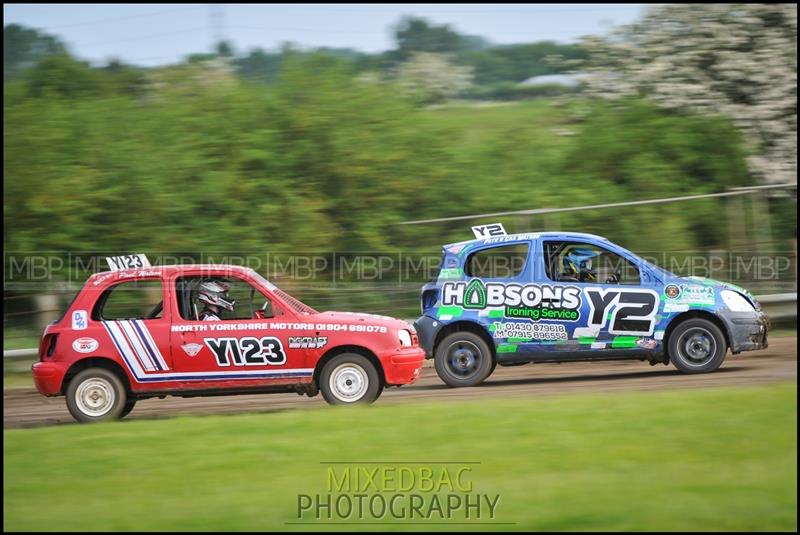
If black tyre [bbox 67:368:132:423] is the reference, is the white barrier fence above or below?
above

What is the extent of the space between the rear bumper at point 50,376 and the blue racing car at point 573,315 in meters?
4.47

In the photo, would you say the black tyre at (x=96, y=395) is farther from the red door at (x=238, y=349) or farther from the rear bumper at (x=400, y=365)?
the rear bumper at (x=400, y=365)

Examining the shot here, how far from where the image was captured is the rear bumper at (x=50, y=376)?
1138 cm

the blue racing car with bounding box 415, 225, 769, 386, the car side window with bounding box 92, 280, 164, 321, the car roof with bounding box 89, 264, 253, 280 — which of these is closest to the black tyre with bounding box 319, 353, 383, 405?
the car roof with bounding box 89, 264, 253, 280

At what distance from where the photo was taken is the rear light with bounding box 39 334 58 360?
37.6ft

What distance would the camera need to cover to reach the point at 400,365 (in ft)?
37.7

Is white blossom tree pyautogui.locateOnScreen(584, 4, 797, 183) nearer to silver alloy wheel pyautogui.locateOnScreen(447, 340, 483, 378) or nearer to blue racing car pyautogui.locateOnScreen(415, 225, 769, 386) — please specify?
blue racing car pyautogui.locateOnScreen(415, 225, 769, 386)

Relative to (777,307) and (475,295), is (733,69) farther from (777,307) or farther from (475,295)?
(475,295)

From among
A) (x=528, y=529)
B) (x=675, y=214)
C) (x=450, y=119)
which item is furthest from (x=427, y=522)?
(x=450, y=119)

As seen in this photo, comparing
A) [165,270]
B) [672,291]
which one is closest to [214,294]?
[165,270]

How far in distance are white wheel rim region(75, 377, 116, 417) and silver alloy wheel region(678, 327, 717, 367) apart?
275 inches

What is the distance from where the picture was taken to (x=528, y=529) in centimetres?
676

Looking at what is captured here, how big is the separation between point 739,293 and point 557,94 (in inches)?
493

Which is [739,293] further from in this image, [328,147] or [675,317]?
[328,147]
